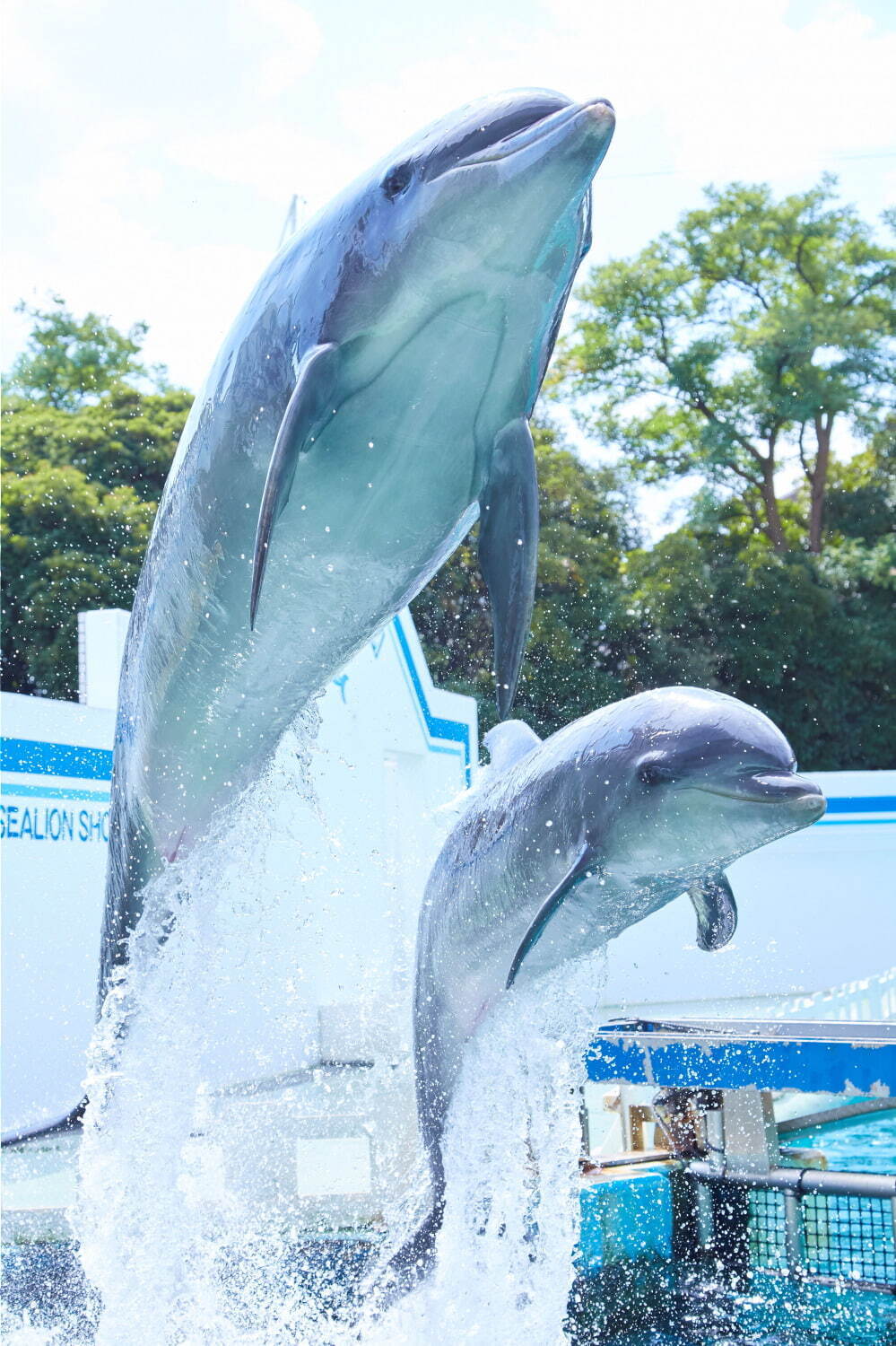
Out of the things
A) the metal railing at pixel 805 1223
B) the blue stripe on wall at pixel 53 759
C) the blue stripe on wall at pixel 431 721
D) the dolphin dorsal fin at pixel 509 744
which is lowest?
the metal railing at pixel 805 1223

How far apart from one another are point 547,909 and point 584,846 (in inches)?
10.0

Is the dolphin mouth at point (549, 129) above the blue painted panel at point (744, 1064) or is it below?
above

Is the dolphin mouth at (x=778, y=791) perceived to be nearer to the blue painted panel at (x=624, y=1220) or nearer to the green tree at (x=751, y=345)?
the blue painted panel at (x=624, y=1220)

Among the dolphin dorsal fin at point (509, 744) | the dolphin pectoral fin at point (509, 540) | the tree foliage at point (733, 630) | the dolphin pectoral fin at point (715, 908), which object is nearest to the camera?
the dolphin pectoral fin at point (509, 540)

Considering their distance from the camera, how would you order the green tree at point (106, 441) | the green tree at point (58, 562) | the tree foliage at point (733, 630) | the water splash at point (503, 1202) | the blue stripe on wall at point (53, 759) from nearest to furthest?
the water splash at point (503, 1202) → the blue stripe on wall at point (53, 759) → the green tree at point (58, 562) → the green tree at point (106, 441) → the tree foliage at point (733, 630)

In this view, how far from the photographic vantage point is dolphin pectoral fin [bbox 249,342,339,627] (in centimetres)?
251

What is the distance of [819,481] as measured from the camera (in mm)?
27812

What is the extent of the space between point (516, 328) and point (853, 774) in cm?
1389

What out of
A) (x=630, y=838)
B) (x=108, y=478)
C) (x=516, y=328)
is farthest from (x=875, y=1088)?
(x=108, y=478)

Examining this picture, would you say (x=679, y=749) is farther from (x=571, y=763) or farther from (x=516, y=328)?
(x=516, y=328)

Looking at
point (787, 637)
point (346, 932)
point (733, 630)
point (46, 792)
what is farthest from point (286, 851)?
point (787, 637)

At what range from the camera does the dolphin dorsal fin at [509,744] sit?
184 inches

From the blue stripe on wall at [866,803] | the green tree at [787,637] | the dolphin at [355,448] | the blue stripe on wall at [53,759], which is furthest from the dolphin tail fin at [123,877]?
the green tree at [787,637]

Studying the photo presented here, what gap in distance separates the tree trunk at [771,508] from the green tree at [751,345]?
0.03 m
